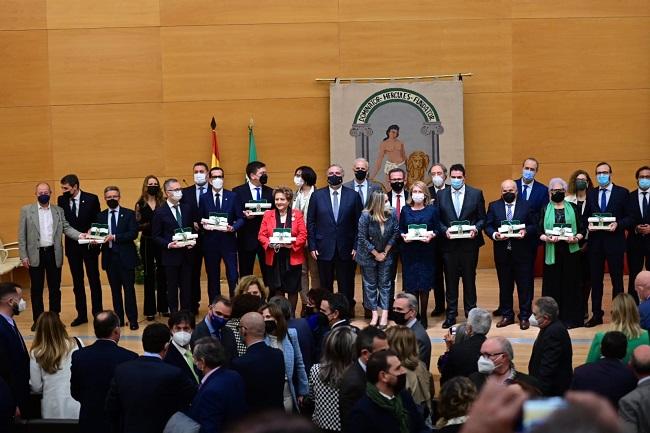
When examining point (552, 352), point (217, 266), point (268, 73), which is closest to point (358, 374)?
point (552, 352)

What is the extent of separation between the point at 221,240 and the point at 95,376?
5510 millimetres

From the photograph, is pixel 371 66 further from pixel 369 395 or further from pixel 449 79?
pixel 369 395

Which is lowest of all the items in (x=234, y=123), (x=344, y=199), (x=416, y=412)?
(x=416, y=412)

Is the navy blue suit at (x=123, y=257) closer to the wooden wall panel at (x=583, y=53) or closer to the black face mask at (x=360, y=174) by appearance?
the black face mask at (x=360, y=174)

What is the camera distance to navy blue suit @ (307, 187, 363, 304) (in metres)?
11.7

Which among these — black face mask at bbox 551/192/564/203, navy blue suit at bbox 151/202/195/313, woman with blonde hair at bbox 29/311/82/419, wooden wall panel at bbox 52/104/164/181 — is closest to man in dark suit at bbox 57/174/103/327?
navy blue suit at bbox 151/202/195/313

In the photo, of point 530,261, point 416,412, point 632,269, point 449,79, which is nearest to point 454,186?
point 530,261

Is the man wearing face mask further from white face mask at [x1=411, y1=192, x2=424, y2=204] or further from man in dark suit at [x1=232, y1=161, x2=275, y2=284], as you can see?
man in dark suit at [x1=232, y1=161, x2=275, y2=284]

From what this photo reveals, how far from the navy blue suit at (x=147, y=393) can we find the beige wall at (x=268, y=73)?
927 cm

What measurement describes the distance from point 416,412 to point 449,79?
1009 centimetres

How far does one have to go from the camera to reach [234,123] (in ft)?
49.9

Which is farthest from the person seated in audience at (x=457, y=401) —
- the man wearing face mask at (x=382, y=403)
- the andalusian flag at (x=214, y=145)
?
the andalusian flag at (x=214, y=145)

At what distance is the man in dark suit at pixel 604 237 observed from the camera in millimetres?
11258

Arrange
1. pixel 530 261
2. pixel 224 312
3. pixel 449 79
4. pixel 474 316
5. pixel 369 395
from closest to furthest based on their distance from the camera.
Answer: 1. pixel 369 395
2. pixel 474 316
3. pixel 224 312
4. pixel 530 261
5. pixel 449 79
